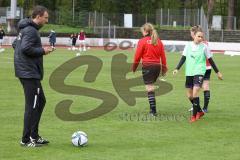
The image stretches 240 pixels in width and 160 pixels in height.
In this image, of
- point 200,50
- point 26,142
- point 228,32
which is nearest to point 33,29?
point 26,142

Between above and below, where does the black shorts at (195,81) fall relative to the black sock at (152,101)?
above

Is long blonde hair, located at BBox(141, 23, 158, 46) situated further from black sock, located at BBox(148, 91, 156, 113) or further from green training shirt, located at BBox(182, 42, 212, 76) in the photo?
black sock, located at BBox(148, 91, 156, 113)

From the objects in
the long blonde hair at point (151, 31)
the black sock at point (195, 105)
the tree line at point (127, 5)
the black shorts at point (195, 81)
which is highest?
the tree line at point (127, 5)

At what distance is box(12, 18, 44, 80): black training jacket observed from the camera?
9.97m

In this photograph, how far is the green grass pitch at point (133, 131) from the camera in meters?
9.91

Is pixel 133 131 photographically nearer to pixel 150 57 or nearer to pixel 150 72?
pixel 150 72

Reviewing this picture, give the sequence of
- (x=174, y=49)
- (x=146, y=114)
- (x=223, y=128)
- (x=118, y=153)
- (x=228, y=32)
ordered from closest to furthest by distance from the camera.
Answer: (x=118, y=153), (x=223, y=128), (x=146, y=114), (x=174, y=49), (x=228, y=32)

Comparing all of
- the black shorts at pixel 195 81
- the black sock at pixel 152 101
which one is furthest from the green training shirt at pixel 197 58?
the black sock at pixel 152 101

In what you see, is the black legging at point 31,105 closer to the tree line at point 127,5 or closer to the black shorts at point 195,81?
the black shorts at point 195,81

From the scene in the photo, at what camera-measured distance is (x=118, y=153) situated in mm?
9977

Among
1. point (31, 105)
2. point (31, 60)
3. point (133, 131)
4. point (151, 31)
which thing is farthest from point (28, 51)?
point (151, 31)

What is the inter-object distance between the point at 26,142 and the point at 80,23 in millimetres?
64103

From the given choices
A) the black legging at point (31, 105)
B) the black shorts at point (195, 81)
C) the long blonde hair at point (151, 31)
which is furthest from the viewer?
the long blonde hair at point (151, 31)

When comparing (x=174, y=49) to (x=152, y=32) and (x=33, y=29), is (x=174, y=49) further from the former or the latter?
(x=33, y=29)
